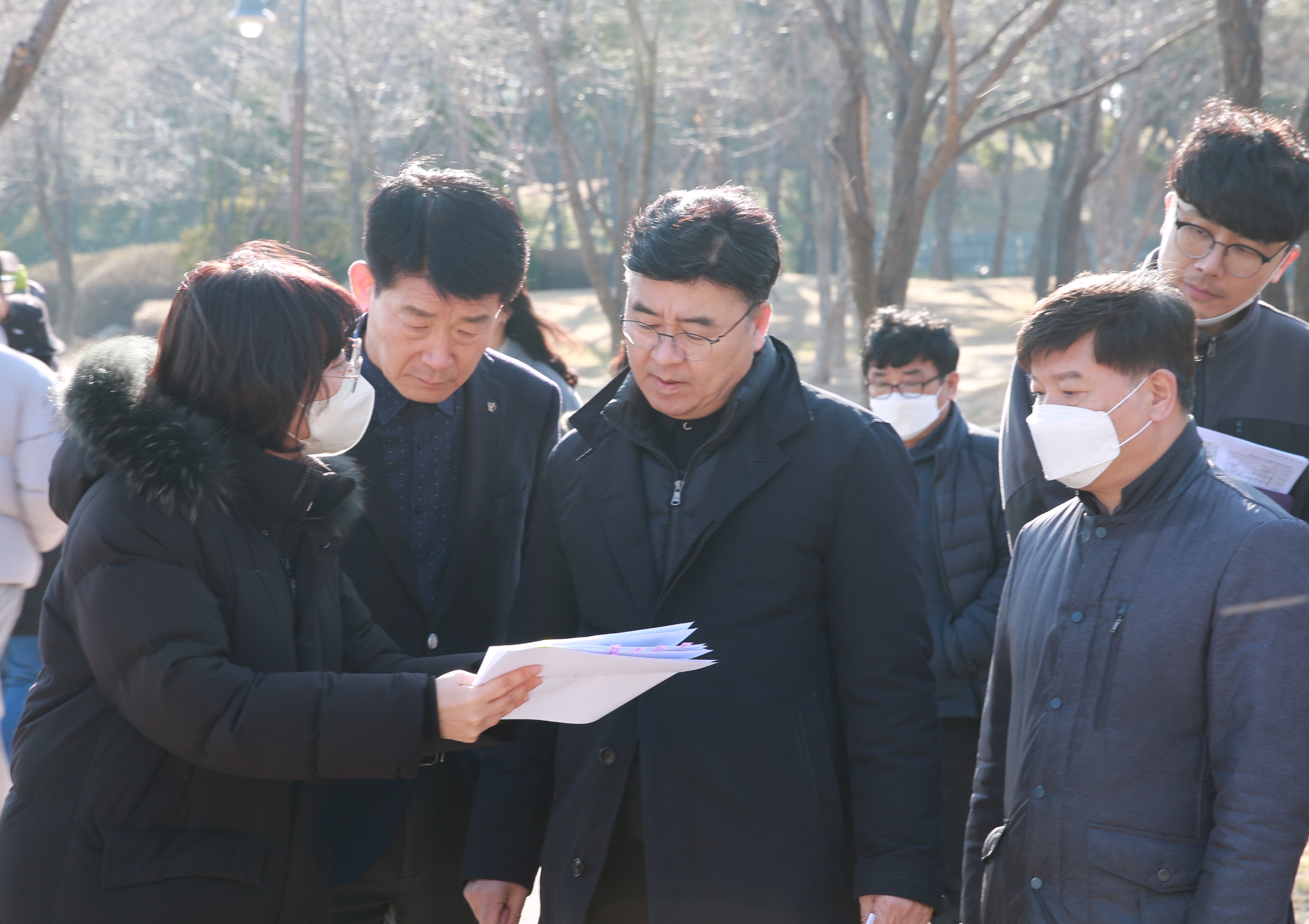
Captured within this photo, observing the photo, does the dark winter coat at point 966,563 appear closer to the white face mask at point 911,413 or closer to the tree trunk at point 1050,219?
the white face mask at point 911,413

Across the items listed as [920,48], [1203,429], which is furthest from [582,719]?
[920,48]

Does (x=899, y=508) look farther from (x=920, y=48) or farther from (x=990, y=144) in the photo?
(x=990, y=144)

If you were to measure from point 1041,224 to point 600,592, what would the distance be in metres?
31.2

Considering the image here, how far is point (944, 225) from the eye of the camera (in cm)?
3888

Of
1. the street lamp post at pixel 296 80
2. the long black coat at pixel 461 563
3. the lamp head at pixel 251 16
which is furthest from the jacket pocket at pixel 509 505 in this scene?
the lamp head at pixel 251 16

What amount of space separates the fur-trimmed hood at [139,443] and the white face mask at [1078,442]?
152cm

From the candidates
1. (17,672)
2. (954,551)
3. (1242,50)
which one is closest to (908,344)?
(954,551)

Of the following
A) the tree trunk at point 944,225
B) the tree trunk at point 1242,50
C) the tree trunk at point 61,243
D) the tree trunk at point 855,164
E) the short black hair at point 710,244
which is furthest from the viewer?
the tree trunk at point 944,225

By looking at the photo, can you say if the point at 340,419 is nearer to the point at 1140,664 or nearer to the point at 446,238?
the point at 446,238

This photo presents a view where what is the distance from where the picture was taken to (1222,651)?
7.09 feet

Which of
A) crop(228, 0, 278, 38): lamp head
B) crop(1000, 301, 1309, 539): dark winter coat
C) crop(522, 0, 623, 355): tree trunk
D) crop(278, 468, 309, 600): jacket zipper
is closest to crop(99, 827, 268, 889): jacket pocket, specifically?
crop(278, 468, 309, 600): jacket zipper

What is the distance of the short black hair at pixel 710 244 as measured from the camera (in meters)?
2.56

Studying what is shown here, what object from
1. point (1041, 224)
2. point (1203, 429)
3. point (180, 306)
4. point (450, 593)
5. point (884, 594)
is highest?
point (180, 306)

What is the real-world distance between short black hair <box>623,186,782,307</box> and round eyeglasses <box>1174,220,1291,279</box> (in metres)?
1.08
